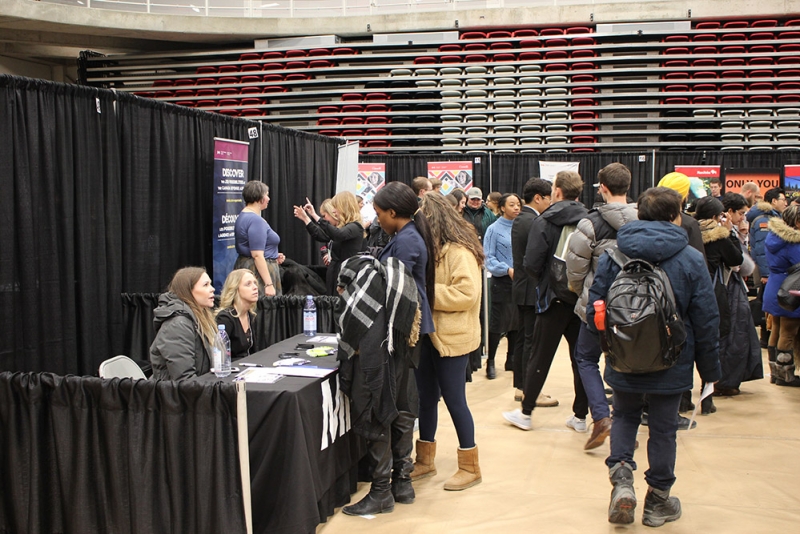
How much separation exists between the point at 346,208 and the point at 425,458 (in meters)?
2.20

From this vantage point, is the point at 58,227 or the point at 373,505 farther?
the point at 58,227

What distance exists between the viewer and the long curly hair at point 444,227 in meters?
3.25

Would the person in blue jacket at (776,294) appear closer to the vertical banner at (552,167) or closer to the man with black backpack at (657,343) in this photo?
the man with black backpack at (657,343)

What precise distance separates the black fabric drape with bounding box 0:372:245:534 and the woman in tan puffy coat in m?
1.13

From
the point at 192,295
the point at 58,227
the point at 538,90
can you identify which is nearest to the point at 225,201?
the point at 58,227

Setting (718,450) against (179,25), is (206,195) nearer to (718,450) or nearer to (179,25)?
(718,450)

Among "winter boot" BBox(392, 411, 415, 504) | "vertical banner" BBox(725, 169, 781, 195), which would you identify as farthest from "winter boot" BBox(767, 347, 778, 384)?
"vertical banner" BBox(725, 169, 781, 195)

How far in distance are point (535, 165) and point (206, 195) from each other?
6.38 metres

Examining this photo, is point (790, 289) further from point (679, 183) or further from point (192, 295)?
point (192, 295)

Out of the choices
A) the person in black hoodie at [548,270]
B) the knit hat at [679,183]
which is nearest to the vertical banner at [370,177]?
the person in black hoodie at [548,270]

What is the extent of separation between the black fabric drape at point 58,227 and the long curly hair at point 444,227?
2.27 metres

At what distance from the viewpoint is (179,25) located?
498 inches

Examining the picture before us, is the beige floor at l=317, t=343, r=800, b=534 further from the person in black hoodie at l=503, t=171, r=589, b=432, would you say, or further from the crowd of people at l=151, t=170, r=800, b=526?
the person in black hoodie at l=503, t=171, r=589, b=432

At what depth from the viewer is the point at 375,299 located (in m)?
2.95
